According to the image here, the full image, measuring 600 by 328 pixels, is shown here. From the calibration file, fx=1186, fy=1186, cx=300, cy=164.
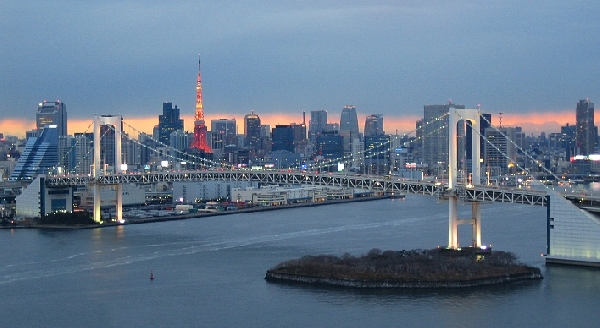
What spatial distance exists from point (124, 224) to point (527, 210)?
7743mm

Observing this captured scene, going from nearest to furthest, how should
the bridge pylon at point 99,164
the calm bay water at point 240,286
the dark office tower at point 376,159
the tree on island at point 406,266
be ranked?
the calm bay water at point 240,286 → the tree on island at point 406,266 → the bridge pylon at point 99,164 → the dark office tower at point 376,159

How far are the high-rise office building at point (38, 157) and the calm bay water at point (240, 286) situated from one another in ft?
42.0

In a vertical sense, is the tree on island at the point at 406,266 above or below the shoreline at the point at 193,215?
below

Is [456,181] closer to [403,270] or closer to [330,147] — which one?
[403,270]

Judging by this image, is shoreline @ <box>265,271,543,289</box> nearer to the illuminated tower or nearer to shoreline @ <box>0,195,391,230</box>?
shoreline @ <box>0,195,391,230</box>

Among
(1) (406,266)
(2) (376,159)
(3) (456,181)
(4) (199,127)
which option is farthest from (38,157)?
(1) (406,266)

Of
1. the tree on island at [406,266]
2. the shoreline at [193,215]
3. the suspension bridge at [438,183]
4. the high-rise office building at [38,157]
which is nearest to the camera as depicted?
the tree on island at [406,266]

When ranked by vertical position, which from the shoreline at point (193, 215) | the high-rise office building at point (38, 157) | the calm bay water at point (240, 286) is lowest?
the calm bay water at point (240, 286)

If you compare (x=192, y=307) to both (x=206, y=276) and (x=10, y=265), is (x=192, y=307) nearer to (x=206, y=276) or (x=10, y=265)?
(x=206, y=276)

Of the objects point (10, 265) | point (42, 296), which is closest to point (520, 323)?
point (42, 296)

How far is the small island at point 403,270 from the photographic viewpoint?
39.9 feet

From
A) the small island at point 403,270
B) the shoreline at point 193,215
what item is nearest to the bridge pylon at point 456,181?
the small island at point 403,270

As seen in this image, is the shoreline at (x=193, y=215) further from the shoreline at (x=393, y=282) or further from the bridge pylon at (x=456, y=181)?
the shoreline at (x=393, y=282)

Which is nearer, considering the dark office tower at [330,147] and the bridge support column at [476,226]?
the bridge support column at [476,226]
